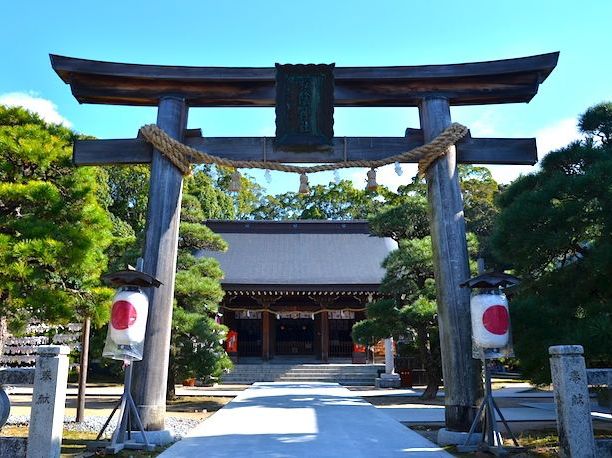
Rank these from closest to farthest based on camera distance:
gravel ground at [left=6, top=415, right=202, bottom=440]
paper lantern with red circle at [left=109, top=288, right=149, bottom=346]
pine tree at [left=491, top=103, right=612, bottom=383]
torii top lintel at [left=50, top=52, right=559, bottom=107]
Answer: paper lantern with red circle at [left=109, top=288, right=149, bottom=346] < pine tree at [left=491, top=103, right=612, bottom=383] < torii top lintel at [left=50, top=52, right=559, bottom=107] < gravel ground at [left=6, top=415, right=202, bottom=440]

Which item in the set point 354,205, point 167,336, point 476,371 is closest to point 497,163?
point 476,371

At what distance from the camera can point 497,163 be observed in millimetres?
6664

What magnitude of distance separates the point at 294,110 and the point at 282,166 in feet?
2.60

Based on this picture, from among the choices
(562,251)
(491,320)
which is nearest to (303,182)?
(491,320)

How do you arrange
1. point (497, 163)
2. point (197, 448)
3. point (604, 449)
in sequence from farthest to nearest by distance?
point (497, 163) → point (197, 448) → point (604, 449)

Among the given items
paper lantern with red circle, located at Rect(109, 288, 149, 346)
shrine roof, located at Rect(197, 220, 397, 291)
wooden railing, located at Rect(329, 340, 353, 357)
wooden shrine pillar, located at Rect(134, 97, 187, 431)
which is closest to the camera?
paper lantern with red circle, located at Rect(109, 288, 149, 346)

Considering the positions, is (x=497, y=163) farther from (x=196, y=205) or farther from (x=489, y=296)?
(x=196, y=205)

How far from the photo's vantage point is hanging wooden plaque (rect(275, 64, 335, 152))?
671 cm

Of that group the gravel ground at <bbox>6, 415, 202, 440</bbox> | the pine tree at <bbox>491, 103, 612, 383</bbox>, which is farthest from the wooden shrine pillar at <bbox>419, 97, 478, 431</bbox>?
the gravel ground at <bbox>6, 415, 202, 440</bbox>

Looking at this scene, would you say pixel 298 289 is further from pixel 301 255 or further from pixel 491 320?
pixel 491 320

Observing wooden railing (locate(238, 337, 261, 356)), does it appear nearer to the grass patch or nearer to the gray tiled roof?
the gray tiled roof

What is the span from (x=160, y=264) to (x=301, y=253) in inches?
670

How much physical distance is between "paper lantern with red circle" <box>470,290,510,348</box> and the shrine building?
43.7 ft

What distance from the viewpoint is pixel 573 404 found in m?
4.16
